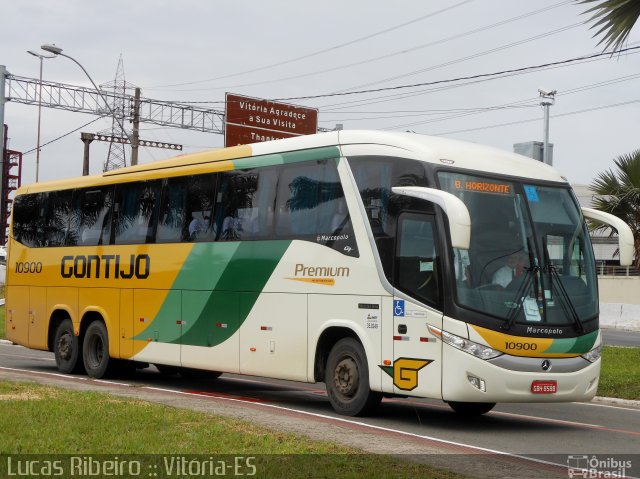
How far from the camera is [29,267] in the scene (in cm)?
2161

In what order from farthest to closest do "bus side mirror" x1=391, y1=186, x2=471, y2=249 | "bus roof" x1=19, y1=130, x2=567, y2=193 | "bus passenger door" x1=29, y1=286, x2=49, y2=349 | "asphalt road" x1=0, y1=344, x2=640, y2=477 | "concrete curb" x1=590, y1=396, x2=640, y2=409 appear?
"bus passenger door" x1=29, y1=286, x2=49, y2=349, "concrete curb" x1=590, y1=396, x2=640, y2=409, "bus roof" x1=19, y1=130, x2=567, y2=193, "bus side mirror" x1=391, y1=186, x2=471, y2=249, "asphalt road" x1=0, y1=344, x2=640, y2=477

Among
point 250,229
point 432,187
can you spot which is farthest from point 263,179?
point 432,187

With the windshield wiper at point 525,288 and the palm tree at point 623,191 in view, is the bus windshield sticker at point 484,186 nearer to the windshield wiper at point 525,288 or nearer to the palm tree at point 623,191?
the windshield wiper at point 525,288

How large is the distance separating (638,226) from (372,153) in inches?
485

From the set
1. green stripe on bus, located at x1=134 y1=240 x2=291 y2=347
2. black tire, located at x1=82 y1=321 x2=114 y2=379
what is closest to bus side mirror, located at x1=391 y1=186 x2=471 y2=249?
green stripe on bus, located at x1=134 y1=240 x2=291 y2=347

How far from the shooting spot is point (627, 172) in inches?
917

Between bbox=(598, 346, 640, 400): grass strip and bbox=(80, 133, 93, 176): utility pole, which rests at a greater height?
bbox=(80, 133, 93, 176): utility pole

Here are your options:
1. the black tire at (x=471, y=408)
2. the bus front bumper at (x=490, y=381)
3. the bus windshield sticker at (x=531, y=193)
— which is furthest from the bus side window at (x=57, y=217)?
the bus front bumper at (x=490, y=381)

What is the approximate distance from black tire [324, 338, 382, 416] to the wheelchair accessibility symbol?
794mm

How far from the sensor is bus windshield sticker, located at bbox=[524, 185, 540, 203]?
13537mm

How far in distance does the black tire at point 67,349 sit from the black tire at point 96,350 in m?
0.25

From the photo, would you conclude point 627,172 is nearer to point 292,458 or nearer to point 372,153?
point 372,153

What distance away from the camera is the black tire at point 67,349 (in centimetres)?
2003

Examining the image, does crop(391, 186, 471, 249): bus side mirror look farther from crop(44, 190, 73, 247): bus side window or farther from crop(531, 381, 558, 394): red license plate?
crop(44, 190, 73, 247): bus side window
